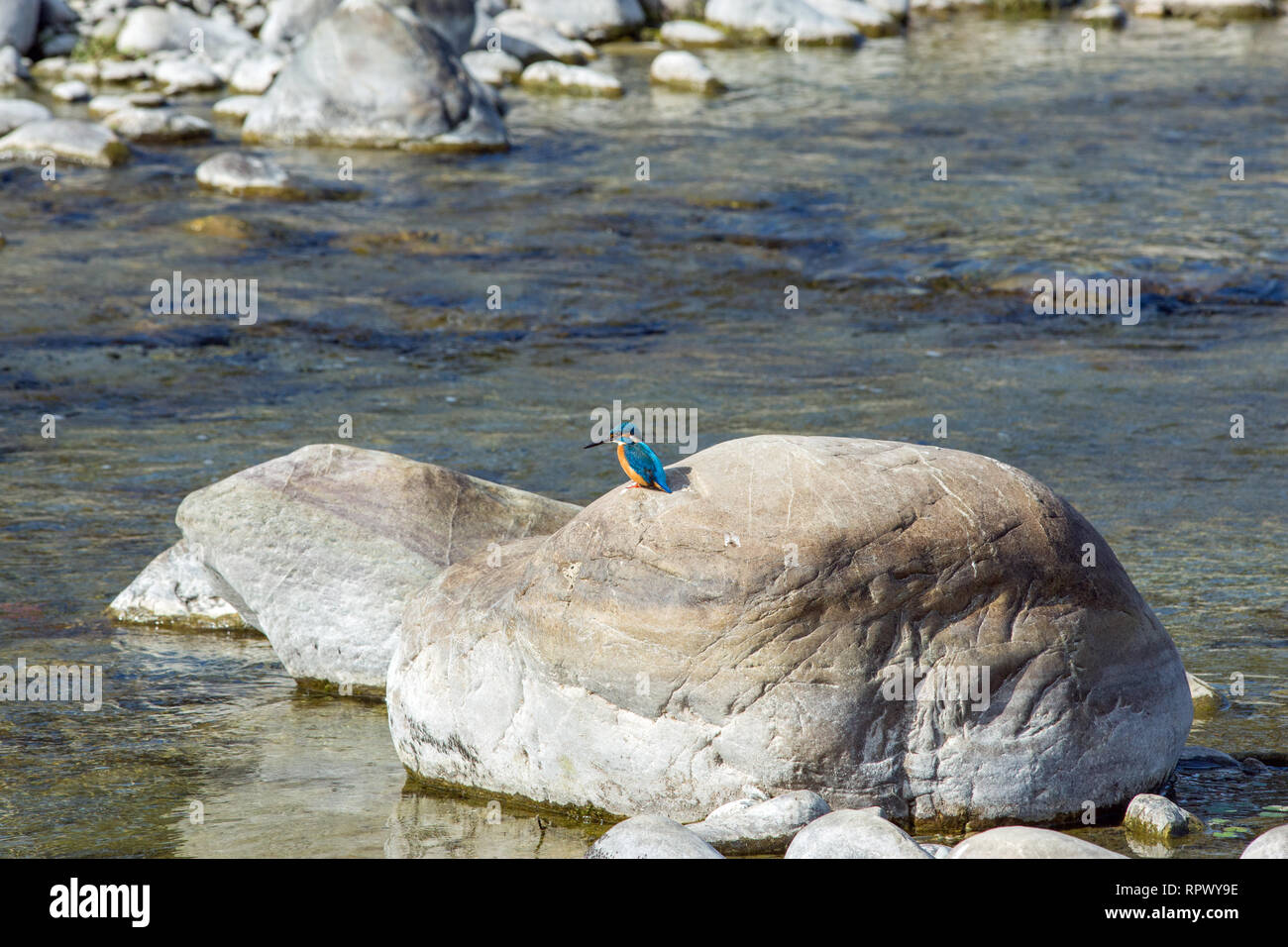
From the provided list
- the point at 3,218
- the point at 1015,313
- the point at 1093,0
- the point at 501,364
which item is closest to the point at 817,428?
the point at 501,364

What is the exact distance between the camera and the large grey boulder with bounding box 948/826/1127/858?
4527 mm

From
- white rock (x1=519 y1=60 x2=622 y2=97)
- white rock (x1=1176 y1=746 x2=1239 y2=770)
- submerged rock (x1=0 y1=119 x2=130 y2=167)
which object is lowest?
white rock (x1=1176 y1=746 x2=1239 y2=770)

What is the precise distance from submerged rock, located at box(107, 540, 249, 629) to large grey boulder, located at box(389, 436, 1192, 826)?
8.33ft

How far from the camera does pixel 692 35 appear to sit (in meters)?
28.8

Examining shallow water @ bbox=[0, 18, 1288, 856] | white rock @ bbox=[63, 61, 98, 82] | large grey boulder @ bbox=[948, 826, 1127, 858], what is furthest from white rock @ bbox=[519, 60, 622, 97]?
large grey boulder @ bbox=[948, 826, 1127, 858]

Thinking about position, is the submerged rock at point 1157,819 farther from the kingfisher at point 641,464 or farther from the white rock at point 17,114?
the white rock at point 17,114

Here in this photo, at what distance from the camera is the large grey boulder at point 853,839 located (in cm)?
Result: 466

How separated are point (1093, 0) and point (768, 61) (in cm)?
1060

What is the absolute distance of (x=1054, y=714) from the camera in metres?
5.32

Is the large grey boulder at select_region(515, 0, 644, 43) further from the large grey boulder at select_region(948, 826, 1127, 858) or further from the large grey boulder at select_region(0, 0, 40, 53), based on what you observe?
the large grey boulder at select_region(948, 826, 1127, 858)

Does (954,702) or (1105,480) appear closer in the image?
(954,702)

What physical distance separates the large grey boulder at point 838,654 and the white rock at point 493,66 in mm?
20559

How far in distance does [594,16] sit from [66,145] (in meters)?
12.6

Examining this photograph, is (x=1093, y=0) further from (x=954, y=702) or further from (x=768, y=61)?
(x=954, y=702)
